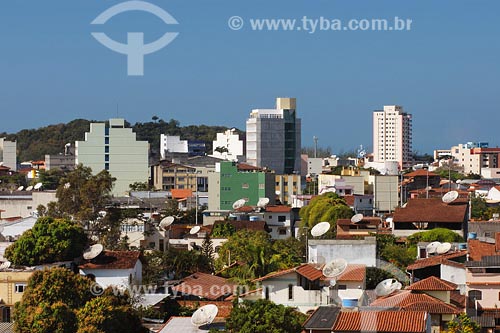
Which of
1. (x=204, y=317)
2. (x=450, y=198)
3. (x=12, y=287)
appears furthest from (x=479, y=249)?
(x=450, y=198)

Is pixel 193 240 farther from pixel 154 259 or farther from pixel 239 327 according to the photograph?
pixel 239 327

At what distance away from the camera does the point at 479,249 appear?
27953 mm

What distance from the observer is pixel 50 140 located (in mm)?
123250

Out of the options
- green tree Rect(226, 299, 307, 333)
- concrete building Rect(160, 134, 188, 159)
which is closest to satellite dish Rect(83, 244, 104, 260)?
green tree Rect(226, 299, 307, 333)

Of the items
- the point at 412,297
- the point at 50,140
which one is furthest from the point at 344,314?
the point at 50,140

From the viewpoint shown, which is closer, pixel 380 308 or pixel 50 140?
pixel 380 308

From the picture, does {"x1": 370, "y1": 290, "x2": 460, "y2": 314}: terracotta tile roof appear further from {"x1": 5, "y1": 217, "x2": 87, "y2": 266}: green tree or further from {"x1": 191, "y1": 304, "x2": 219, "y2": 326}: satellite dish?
{"x1": 5, "y1": 217, "x2": 87, "y2": 266}: green tree

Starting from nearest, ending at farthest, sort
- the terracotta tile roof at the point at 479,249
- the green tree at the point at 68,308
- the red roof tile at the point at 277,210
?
1. the green tree at the point at 68,308
2. the terracotta tile roof at the point at 479,249
3. the red roof tile at the point at 277,210

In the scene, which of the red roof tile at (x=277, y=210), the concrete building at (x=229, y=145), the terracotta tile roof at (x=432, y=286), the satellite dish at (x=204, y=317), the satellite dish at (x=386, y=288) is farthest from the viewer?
the concrete building at (x=229, y=145)

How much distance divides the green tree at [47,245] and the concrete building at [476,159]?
8221cm

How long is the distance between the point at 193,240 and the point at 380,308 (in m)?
18.7

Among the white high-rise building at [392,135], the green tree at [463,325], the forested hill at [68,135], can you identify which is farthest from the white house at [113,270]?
the white high-rise building at [392,135]

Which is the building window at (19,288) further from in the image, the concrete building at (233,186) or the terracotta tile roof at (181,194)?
the terracotta tile roof at (181,194)

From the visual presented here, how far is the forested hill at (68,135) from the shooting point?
120250mm
